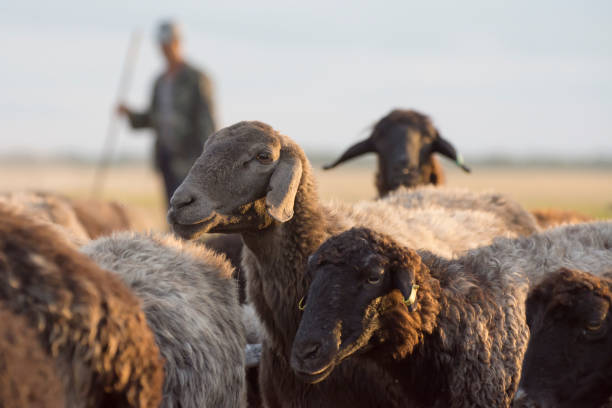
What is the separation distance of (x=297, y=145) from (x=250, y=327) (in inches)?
60.0

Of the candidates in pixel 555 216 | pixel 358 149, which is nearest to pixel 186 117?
pixel 358 149

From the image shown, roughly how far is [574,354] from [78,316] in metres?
2.45

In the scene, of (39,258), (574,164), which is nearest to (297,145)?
(39,258)

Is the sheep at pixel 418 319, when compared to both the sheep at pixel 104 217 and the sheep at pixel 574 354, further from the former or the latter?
the sheep at pixel 104 217

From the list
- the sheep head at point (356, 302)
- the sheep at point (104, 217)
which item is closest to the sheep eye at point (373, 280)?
the sheep head at point (356, 302)

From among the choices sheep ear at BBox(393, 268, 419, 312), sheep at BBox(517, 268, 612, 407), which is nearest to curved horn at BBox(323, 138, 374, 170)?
sheep ear at BBox(393, 268, 419, 312)

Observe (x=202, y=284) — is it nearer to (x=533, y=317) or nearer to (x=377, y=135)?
(x=533, y=317)

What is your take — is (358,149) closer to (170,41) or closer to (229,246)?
(229,246)

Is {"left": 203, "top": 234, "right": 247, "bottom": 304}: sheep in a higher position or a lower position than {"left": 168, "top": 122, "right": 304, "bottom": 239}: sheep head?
lower

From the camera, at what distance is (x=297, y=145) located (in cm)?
523

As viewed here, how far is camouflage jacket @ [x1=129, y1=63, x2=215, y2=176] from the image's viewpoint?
1024 centimetres

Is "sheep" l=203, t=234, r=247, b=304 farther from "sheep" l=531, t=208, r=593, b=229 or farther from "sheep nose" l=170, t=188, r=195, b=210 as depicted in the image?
"sheep" l=531, t=208, r=593, b=229

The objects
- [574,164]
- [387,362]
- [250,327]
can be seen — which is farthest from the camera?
[574,164]

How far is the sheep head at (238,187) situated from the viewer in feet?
15.5
